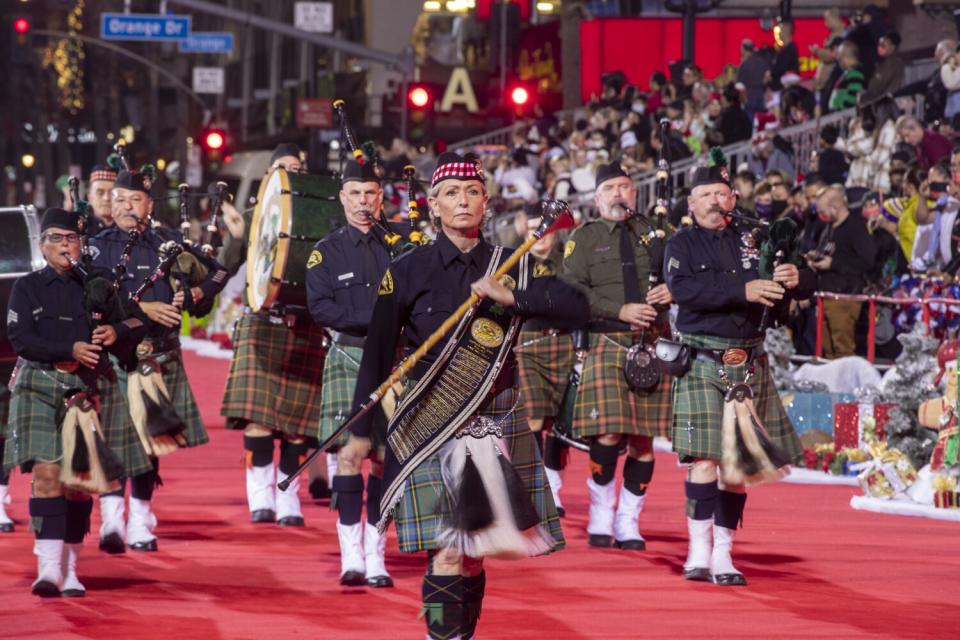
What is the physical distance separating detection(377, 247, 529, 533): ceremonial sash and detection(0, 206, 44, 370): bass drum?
6105 mm

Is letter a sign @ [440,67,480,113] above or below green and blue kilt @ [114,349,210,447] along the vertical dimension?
above

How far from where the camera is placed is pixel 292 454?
429 inches

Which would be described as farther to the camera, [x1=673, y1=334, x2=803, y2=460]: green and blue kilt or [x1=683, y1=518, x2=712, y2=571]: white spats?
[x1=683, y1=518, x2=712, y2=571]: white spats

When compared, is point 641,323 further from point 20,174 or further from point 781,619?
point 20,174

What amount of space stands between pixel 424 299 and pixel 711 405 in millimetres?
2452

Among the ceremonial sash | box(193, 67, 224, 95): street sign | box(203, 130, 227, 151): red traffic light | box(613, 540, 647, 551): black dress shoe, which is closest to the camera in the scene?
the ceremonial sash

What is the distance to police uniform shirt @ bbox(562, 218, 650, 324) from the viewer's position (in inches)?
391

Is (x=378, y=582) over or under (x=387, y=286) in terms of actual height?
under

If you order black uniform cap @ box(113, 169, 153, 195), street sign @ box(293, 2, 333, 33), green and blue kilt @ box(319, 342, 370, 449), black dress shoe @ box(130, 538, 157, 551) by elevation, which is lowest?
black dress shoe @ box(130, 538, 157, 551)

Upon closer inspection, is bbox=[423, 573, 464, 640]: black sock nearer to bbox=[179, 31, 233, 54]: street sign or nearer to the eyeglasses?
the eyeglasses

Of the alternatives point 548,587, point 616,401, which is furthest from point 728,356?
point 616,401

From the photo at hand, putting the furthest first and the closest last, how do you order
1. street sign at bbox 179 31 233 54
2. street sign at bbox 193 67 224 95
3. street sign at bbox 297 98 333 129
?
street sign at bbox 193 67 224 95 < street sign at bbox 179 31 233 54 < street sign at bbox 297 98 333 129

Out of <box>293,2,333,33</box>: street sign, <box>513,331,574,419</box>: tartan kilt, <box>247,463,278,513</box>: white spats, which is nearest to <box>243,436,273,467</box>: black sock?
<box>247,463,278,513</box>: white spats

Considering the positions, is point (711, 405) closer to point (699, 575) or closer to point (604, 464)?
point (699, 575)
